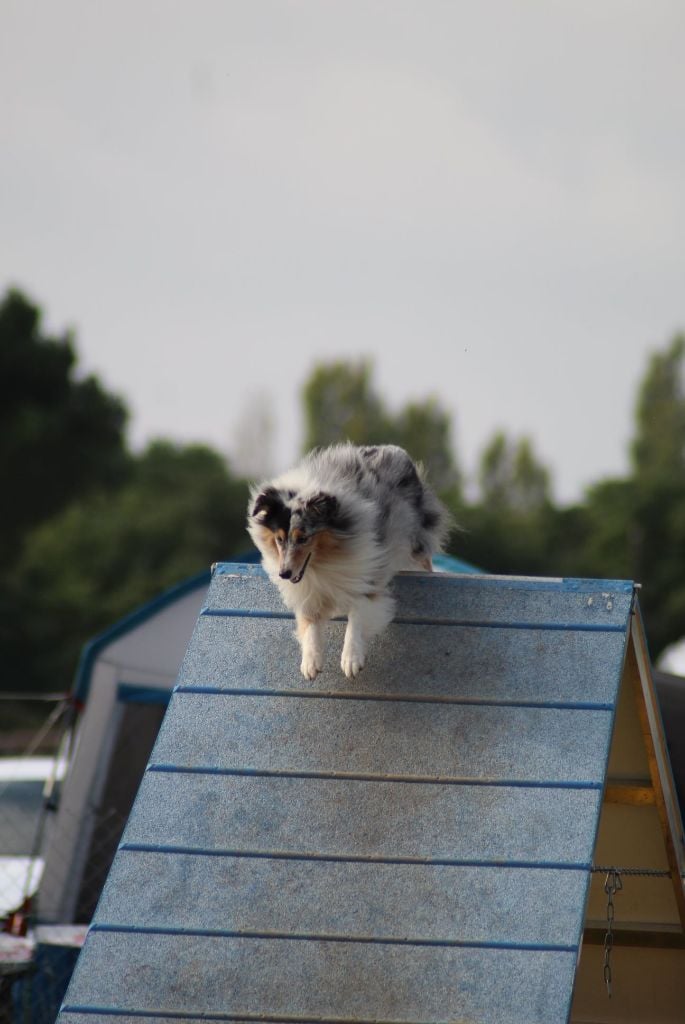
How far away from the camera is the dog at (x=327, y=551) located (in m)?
3.88

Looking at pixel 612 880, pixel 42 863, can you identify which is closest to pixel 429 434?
pixel 42 863

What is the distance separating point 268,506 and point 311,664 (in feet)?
1.67

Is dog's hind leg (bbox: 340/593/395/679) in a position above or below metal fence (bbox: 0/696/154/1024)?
above

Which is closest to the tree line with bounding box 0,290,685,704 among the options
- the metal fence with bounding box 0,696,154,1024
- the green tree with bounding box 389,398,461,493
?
the green tree with bounding box 389,398,461,493

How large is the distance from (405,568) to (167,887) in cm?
153

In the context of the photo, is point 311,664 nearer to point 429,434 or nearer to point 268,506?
point 268,506

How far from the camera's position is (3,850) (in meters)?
8.60

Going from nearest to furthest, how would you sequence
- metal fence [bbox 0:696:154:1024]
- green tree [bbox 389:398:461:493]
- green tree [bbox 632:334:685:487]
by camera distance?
metal fence [bbox 0:696:154:1024], green tree [bbox 632:334:685:487], green tree [bbox 389:398:461:493]

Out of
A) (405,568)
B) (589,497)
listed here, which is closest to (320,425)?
(589,497)

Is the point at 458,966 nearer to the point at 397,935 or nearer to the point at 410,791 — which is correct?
the point at 397,935

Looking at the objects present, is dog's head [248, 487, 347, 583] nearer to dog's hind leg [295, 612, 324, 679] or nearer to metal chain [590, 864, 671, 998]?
dog's hind leg [295, 612, 324, 679]

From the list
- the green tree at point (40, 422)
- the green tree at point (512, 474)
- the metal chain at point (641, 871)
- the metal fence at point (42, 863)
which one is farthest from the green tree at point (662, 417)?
the metal chain at point (641, 871)

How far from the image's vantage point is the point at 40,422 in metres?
30.0

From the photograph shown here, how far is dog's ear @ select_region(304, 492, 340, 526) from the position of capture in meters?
3.91
